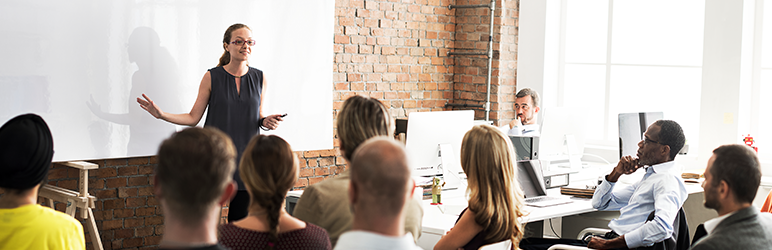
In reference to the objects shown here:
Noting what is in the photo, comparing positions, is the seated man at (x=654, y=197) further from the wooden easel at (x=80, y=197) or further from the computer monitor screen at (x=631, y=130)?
the wooden easel at (x=80, y=197)

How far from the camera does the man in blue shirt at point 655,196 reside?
2869mm

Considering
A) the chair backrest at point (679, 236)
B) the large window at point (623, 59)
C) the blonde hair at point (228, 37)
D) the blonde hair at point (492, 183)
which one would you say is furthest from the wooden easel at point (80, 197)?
the large window at point (623, 59)

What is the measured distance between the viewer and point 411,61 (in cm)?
596

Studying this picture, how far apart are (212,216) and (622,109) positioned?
218 inches

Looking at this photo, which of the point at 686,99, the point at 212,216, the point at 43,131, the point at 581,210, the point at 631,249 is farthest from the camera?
the point at 686,99

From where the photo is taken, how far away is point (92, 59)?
3.76 metres

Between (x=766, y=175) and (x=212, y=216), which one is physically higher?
(x=212, y=216)

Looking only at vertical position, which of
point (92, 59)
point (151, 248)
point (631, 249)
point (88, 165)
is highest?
point (92, 59)

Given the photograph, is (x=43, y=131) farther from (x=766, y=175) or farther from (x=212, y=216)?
(x=766, y=175)

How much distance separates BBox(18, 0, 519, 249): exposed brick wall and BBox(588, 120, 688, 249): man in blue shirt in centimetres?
281

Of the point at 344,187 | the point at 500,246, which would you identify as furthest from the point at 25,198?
the point at 500,246

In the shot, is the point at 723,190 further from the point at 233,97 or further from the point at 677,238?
the point at 233,97

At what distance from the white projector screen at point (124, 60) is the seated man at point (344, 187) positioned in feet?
7.27

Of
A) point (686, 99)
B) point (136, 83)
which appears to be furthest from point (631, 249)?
point (686, 99)
